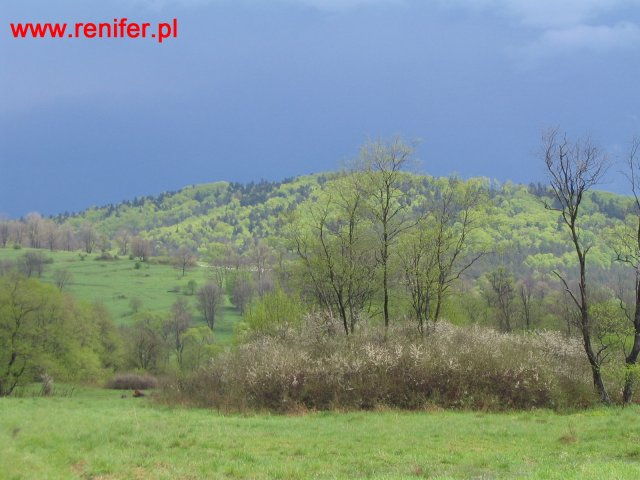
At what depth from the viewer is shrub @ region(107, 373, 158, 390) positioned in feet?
229

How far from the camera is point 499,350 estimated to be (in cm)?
3014

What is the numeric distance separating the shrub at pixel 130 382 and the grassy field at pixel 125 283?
33706mm

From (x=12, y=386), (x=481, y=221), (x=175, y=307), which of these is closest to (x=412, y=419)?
(x=481, y=221)

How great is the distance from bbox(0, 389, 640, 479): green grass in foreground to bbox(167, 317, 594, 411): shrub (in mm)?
4225

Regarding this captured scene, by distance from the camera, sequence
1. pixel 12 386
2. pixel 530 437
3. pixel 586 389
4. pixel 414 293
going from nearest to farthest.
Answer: pixel 530 437
pixel 586 389
pixel 414 293
pixel 12 386

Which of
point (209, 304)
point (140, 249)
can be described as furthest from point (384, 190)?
point (140, 249)

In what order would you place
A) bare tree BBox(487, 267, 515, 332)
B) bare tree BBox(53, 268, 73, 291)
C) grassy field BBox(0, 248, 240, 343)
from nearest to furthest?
1. bare tree BBox(487, 267, 515, 332)
2. grassy field BBox(0, 248, 240, 343)
3. bare tree BBox(53, 268, 73, 291)

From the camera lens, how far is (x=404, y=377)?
29656 millimetres

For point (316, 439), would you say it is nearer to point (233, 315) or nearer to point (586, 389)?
point (586, 389)

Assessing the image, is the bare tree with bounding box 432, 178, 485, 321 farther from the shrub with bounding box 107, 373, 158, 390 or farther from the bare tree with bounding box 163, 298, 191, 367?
the bare tree with bounding box 163, 298, 191, 367

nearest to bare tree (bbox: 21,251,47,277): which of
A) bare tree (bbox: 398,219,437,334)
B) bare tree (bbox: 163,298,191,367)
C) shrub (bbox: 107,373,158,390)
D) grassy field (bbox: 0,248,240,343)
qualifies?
grassy field (bbox: 0,248,240,343)

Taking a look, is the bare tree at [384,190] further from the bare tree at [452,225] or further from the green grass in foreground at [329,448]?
the green grass in foreground at [329,448]

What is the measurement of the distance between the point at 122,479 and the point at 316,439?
6.81 m

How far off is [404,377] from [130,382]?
5087cm
